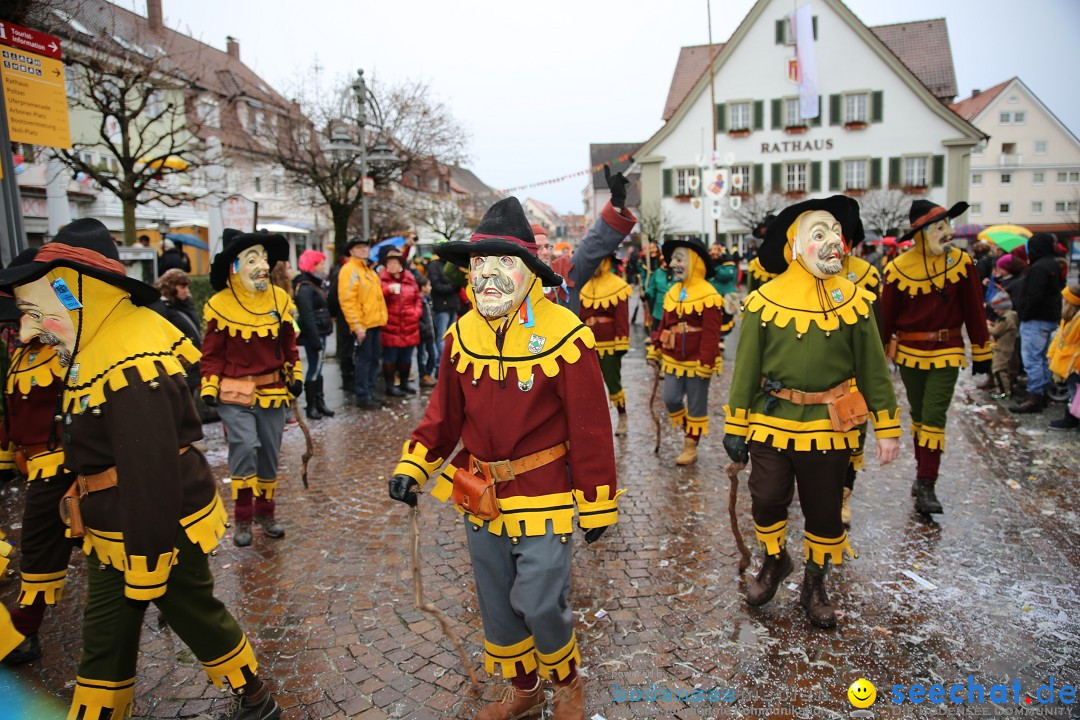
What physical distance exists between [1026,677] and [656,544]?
2.27 metres

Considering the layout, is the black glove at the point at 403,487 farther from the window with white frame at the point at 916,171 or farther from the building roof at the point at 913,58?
the building roof at the point at 913,58

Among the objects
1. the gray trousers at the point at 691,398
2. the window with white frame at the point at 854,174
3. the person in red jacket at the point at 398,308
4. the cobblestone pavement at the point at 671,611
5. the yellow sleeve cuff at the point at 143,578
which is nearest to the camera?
the yellow sleeve cuff at the point at 143,578

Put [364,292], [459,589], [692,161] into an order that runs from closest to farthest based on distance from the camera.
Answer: [459,589] < [364,292] < [692,161]

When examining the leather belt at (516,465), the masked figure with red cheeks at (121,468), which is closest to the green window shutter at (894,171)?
the leather belt at (516,465)

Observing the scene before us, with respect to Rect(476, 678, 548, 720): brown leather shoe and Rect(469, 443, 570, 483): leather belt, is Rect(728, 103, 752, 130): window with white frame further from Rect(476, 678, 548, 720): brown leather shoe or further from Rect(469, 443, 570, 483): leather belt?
Rect(476, 678, 548, 720): brown leather shoe

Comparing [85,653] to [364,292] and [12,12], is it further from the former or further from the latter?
[364,292]

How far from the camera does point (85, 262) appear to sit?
110 inches

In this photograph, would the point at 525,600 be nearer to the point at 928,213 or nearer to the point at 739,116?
the point at 928,213

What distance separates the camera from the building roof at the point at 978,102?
2120 inches

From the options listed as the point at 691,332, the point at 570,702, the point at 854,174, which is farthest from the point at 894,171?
the point at 570,702

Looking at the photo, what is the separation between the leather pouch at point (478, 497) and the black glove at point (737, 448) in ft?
5.15

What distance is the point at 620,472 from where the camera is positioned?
6750 millimetres

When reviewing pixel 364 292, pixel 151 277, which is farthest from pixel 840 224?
pixel 151 277

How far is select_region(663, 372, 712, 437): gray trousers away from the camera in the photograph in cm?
679
